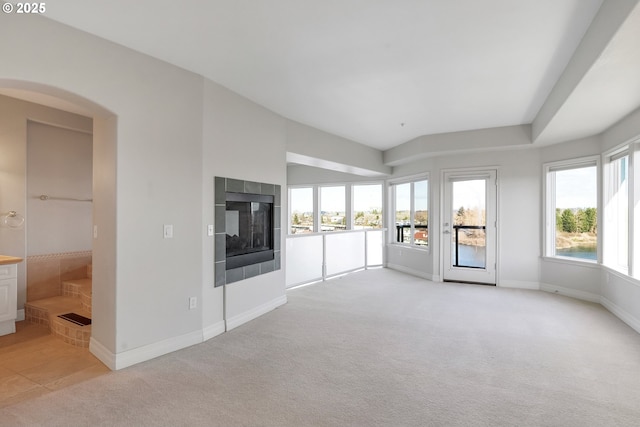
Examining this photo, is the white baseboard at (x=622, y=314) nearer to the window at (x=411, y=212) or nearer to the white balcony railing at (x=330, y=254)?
the window at (x=411, y=212)

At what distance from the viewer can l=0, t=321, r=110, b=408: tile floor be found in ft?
8.18

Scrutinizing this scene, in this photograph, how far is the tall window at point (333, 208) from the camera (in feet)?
29.9

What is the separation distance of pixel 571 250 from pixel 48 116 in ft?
25.7

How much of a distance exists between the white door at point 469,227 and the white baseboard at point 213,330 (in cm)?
444

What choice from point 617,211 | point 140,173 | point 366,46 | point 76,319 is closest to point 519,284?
point 617,211

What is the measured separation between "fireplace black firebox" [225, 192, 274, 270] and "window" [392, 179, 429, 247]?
372 centimetres

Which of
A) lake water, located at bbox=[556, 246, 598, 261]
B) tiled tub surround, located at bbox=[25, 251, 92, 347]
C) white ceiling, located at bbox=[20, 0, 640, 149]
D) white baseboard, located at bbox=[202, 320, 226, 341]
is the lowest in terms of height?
white baseboard, located at bbox=[202, 320, 226, 341]

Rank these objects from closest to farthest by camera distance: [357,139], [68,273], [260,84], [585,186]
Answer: [260,84]
[68,273]
[585,186]
[357,139]

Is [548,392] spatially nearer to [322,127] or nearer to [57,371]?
[57,371]

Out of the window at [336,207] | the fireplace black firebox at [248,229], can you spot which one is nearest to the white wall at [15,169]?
the fireplace black firebox at [248,229]

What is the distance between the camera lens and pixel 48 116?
14.1ft

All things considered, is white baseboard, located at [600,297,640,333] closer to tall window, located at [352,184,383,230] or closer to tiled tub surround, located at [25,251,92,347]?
tall window, located at [352,184,383,230]

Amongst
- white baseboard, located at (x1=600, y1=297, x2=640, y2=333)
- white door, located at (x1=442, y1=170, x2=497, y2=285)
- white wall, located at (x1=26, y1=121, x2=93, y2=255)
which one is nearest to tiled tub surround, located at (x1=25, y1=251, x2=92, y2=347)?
white wall, located at (x1=26, y1=121, x2=93, y2=255)

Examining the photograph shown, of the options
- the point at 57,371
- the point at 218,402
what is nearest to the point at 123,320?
the point at 57,371
